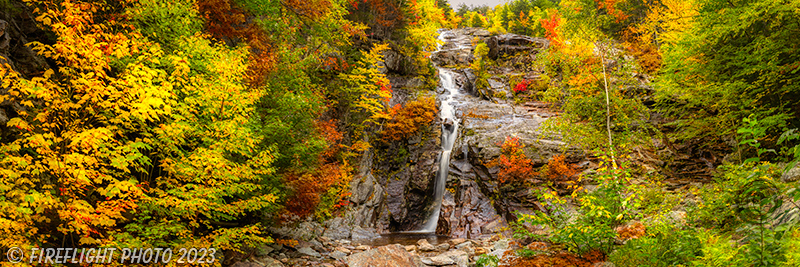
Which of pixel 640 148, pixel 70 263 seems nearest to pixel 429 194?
pixel 640 148

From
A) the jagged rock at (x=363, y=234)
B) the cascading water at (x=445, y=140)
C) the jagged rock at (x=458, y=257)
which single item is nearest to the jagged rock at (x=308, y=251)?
the jagged rock at (x=363, y=234)

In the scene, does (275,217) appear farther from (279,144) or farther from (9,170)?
(9,170)

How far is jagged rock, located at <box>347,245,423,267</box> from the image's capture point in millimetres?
8266

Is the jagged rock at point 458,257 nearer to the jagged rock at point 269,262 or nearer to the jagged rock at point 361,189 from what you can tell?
the jagged rock at point 269,262

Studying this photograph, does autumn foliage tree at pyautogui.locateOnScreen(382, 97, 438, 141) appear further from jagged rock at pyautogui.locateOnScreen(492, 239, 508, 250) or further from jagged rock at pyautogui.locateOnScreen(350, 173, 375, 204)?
jagged rock at pyautogui.locateOnScreen(492, 239, 508, 250)

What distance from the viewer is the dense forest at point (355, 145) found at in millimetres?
4367

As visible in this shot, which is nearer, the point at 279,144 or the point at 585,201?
the point at 585,201

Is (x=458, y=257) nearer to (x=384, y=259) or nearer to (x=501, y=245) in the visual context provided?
(x=501, y=245)

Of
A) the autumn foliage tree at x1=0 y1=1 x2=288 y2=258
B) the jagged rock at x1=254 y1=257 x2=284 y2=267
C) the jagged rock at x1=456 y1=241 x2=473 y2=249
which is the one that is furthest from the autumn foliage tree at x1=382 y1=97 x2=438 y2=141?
the autumn foliage tree at x1=0 y1=1 x2=288 y2=258

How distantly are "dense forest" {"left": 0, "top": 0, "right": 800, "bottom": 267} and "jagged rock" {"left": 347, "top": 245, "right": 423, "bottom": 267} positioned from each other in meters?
0.14

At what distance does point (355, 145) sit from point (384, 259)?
933 centimetres

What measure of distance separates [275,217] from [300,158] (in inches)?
72.5

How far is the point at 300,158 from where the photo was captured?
9.70m

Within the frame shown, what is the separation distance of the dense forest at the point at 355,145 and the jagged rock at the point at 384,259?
0.46 feet
